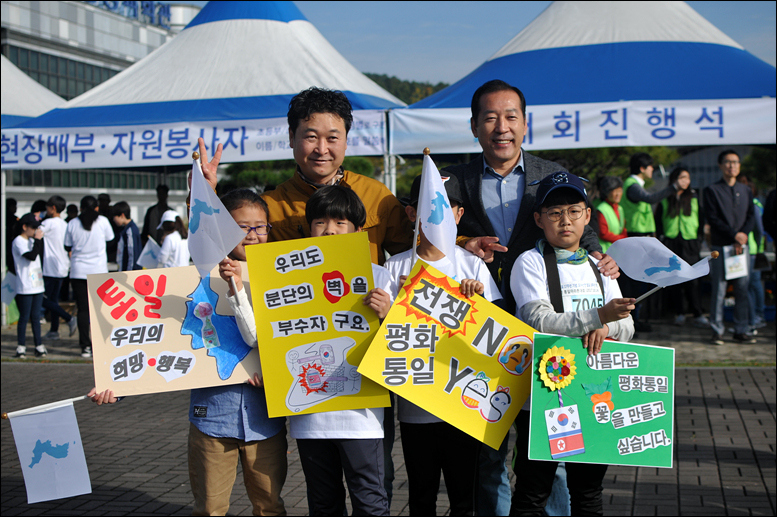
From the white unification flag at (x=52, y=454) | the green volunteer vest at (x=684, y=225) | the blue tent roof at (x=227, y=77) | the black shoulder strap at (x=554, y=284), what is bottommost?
the white unification flag at (x=52, y=454)

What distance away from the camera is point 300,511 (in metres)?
3.80

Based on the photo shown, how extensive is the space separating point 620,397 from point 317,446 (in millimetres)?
1169

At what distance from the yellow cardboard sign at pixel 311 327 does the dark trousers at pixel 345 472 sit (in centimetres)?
15

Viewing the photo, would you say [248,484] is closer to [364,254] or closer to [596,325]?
[364,254]

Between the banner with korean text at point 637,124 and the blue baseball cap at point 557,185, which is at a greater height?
the banner with korean text at point 637,124

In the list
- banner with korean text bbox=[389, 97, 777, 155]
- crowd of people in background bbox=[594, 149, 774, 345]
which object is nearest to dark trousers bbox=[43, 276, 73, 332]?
banner with korean text bbox=[389, 97, 777, 155]

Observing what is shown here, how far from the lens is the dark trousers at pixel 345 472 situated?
257cm

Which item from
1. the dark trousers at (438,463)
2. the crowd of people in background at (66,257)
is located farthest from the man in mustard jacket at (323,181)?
the crowd of people in background at (66,257)

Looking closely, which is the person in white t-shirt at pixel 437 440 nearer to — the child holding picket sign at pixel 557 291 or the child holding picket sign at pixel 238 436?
the child holding picket sign at pixel 557 291

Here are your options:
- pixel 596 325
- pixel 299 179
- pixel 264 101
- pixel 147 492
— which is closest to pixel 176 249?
pixel 264 101

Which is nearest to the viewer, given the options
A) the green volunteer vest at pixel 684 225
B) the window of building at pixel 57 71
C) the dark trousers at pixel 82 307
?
the dark trousers at pixel 82 307

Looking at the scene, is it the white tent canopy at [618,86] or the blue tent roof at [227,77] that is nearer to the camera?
the white tent canopy at [618,86]

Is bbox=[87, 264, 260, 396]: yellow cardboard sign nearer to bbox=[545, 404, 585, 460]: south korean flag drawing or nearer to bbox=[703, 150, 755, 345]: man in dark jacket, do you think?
bbox=[545, 404, 585, 460]: south korean flag drawing

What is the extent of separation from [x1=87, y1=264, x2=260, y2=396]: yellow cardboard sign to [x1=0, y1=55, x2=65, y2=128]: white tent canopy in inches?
417
